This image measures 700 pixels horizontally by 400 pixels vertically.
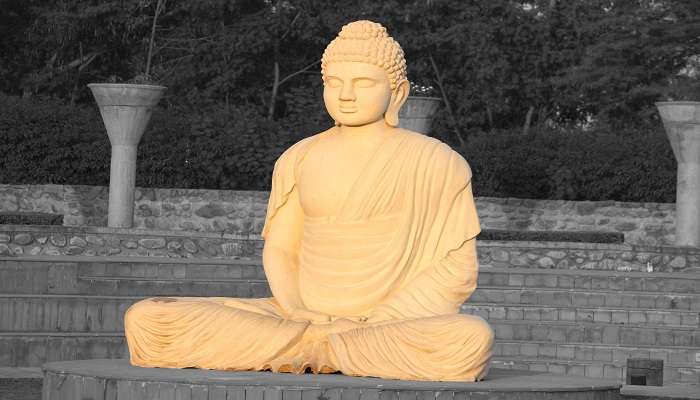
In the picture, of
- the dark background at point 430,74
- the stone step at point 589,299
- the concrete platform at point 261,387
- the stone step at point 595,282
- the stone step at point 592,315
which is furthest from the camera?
the dark background at point 430,74

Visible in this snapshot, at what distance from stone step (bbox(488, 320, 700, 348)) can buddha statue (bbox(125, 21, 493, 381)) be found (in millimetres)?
5639

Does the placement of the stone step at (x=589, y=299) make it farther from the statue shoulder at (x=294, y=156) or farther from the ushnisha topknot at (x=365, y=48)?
the ushnisha topknot at (x=365, y=48)

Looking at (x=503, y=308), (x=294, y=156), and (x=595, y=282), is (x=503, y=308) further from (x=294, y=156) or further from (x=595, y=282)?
(x=294, y=156)

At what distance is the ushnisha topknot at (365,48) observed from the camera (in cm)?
905

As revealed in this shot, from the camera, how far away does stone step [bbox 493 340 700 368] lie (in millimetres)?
14211

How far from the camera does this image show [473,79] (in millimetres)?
29344

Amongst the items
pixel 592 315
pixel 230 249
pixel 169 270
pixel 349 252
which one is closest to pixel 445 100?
pixel 230 249

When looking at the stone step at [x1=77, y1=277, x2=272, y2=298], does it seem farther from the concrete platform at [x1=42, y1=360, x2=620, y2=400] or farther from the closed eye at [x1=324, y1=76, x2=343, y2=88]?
the concrete platform at [x1=42, y1=360, x2=620, y2=400]

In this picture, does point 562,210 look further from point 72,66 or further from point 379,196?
point 379,196

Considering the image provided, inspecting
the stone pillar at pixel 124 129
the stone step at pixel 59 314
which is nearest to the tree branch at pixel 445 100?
the stone pillar at pixel 124 129

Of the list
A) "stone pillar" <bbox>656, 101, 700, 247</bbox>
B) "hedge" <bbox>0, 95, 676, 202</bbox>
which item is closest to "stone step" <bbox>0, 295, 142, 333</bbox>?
"stone pillar" <bbox>656, 101, 700, 247</bbox>

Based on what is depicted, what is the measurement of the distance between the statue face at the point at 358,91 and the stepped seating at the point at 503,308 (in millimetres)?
3825

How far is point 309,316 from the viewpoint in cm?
891

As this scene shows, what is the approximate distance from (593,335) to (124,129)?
7.87 meters
